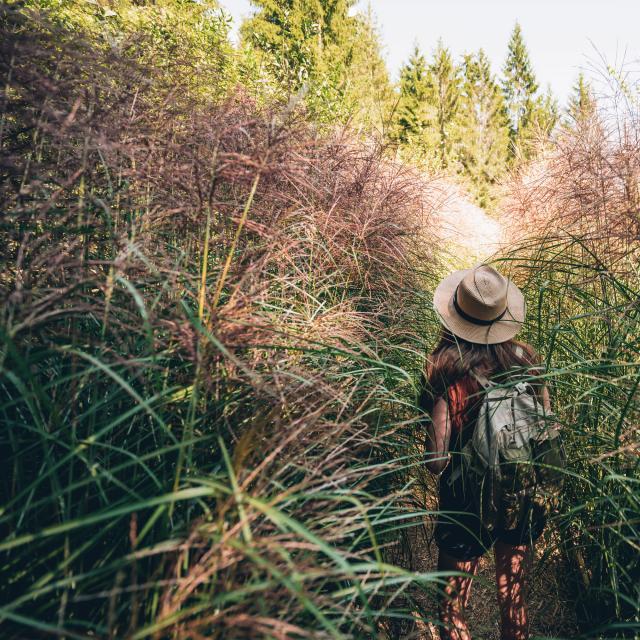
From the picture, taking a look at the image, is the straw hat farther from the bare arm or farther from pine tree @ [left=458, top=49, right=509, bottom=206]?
pine tree @ [left=458, top=49, right=509, bottom=206]

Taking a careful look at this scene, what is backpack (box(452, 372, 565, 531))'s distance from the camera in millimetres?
1608

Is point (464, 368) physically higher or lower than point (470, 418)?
higher

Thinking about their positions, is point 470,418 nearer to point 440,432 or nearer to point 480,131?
point 440,432

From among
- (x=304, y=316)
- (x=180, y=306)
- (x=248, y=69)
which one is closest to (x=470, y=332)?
(x=304, y=316)

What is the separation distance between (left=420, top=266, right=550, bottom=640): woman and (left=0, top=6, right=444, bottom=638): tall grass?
0.86 feet

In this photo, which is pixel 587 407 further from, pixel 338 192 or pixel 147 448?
pixel 338 192

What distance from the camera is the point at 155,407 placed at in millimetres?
1221

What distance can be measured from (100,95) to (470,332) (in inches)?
78.4

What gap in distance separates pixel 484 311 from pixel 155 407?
1449 mm

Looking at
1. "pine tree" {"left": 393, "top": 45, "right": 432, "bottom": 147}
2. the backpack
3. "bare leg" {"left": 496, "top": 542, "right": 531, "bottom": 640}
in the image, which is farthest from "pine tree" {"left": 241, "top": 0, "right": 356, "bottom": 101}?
"bare leg" {"left": 496, "top": 542, "right": 531, "bottom": 640}

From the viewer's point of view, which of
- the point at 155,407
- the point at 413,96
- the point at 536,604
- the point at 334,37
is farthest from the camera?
the point at 413,96

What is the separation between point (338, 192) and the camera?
3301 mm

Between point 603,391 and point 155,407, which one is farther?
point 603,391

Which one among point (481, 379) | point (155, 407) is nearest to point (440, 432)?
point (481, 379)
